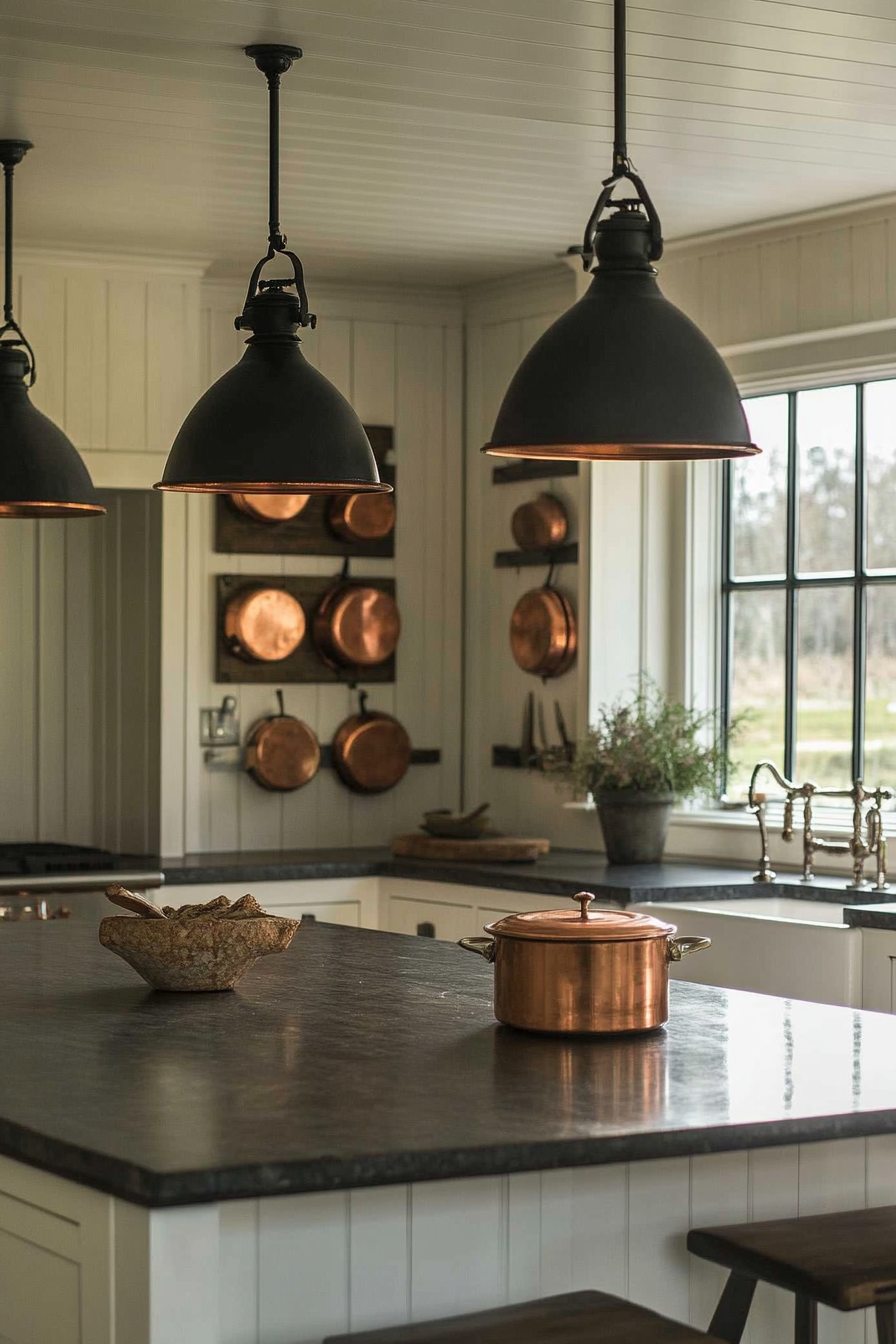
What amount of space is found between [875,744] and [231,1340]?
3358 millimetres

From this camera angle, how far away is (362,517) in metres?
6.07

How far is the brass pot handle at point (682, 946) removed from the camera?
2.63 metres

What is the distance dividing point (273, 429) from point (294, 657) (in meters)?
2.88

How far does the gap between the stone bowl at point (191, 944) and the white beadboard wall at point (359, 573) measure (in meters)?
2.78

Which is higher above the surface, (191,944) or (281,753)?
(281,753)

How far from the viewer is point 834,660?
17.0 ft

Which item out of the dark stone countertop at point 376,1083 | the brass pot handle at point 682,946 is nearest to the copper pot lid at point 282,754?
the dark stone countertop at point 376,1083

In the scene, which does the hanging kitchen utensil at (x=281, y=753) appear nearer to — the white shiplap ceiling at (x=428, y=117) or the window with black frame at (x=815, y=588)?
the window with black frame at (x=815, y=588)

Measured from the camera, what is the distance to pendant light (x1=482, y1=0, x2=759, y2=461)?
7.72 ft

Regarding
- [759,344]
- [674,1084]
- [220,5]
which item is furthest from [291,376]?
[759,344]

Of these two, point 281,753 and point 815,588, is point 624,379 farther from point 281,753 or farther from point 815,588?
point 281,753

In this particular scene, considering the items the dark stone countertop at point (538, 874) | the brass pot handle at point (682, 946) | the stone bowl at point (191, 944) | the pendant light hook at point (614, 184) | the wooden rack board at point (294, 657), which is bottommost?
the dark stone countertop at point (538, 874)

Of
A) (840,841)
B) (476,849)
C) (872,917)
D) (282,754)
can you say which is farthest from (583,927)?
(282,754)

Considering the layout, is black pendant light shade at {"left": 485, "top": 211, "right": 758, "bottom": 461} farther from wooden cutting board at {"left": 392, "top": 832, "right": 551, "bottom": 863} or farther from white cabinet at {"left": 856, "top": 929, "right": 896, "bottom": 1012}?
wooden cutting board at {"left": 392, "top": 832, "right": 551, "bottom": 863}
